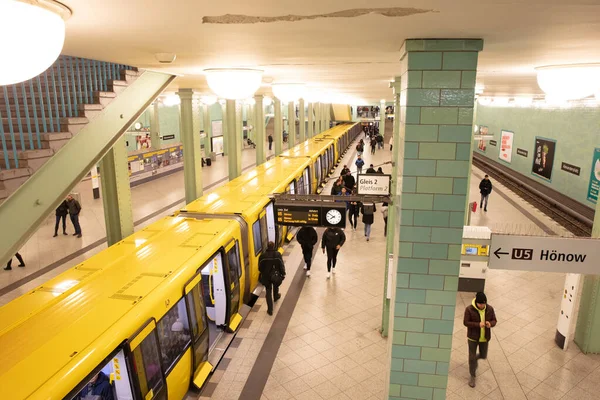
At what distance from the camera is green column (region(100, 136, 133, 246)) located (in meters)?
6.74

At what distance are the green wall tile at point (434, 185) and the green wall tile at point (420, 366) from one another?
172 centimetres

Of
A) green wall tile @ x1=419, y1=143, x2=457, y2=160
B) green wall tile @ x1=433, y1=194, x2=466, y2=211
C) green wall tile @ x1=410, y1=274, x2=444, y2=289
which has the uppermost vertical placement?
green wall tile @ x1=419, y1=143, x2=457, y2=160

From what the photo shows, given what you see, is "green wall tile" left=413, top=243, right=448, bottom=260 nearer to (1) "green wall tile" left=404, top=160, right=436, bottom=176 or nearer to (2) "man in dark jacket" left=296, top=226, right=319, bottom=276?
(1) "green wall tile" left=404, top=160, right=436, bottom=176

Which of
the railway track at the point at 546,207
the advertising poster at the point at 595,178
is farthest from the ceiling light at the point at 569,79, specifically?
the advertising poster at the point at 595,178

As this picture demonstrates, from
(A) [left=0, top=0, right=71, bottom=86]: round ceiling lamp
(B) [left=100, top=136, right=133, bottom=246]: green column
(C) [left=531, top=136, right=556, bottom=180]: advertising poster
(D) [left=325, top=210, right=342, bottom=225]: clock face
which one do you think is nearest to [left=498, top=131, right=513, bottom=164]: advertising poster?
(C) [left=531, top=136, right=556, bottom=180]: advertising poster

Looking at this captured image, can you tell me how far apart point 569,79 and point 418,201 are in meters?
2.01

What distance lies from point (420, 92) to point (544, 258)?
8.48 feet

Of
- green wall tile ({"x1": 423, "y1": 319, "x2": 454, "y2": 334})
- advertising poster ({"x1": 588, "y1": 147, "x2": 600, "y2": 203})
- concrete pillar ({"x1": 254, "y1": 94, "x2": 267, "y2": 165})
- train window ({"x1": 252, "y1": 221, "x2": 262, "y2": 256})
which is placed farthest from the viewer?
concrete pillar ({"x1": 254, "y1": 94, "x2": 267, "y2": 165})

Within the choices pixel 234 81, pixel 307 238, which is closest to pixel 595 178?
pixel 307 238

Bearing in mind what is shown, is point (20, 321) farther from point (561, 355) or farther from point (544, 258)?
point (561, 355)

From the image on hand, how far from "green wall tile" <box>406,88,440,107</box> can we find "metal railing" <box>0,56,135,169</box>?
340 centimetres

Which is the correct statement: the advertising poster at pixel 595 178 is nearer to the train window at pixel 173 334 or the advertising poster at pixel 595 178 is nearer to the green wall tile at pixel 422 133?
the green wall tile at pixel 422 133

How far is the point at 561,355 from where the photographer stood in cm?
675

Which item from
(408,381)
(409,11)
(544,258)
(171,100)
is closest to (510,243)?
(544,258)
